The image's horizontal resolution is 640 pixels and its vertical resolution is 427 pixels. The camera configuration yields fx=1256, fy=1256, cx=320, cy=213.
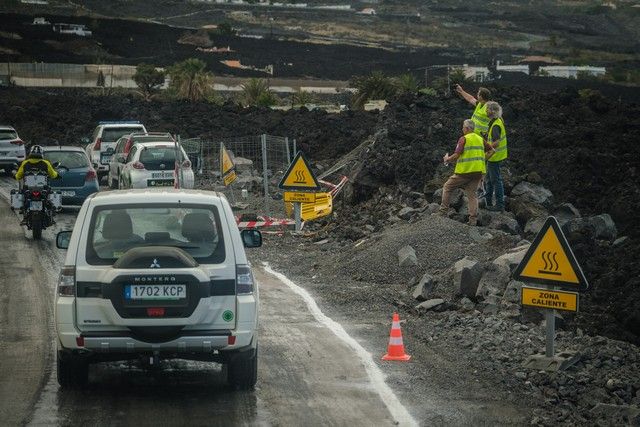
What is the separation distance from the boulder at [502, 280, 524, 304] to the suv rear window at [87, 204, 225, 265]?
5.41m

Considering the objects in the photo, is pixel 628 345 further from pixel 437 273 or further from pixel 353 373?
pixel 437 273

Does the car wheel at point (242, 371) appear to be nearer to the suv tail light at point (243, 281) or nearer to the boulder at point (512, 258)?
the suv tail light at point (243, 281)

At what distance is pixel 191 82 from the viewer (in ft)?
297

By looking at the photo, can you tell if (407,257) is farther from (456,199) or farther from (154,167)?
(154,167)

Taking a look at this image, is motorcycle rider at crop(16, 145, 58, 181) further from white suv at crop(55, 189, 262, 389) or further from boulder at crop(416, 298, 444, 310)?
white suv at crop(55, 189, 262, 389)

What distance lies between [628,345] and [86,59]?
4234 inches

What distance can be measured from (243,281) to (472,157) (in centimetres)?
995

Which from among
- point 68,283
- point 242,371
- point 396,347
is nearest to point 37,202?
point 396,347

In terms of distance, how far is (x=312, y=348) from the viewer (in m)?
13.3

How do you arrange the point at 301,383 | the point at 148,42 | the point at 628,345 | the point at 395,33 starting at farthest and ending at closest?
the point at 395,33
the point at 148,42
the point at 628,345
the point at 301,383

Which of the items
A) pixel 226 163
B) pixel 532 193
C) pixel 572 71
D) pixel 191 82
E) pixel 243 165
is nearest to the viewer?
pixel 532 193

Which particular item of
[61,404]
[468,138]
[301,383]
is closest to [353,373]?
[301,383]

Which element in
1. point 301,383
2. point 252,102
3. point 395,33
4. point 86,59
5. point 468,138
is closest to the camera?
point 301,383

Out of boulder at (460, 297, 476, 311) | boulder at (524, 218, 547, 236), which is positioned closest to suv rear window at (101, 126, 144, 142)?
boulder at (524, 218, 547, 236)
